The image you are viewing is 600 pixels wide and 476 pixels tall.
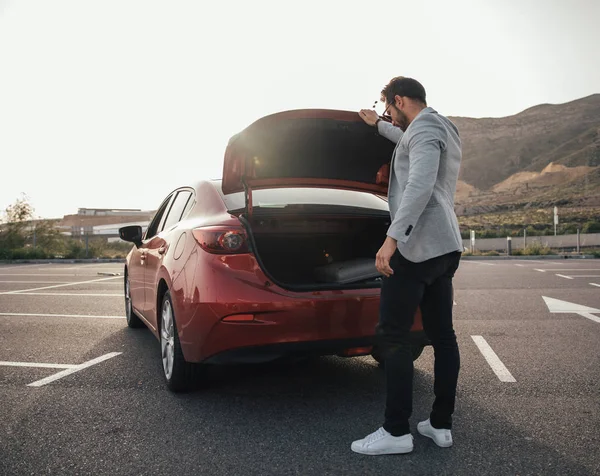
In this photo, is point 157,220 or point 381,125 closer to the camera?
point 381,125

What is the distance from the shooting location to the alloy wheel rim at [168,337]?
12.9ft

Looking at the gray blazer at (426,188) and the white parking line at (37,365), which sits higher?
the gray blazer at (426,188)

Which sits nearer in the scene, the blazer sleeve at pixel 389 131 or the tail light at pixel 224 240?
the tail light at pixel 224 240

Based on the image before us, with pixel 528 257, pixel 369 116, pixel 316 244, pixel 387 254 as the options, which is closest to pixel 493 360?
pixel 316 244

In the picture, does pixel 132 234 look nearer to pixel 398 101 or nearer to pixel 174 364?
pixel 174 364

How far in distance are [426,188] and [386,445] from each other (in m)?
1.31

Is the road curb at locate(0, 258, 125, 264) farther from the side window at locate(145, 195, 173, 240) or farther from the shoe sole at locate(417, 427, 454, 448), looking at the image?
the shoe sole at locate(417, 427, 454, 448)

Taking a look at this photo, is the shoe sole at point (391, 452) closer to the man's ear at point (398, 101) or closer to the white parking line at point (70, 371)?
the man's ear at point (398, 101)

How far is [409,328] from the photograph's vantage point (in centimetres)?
287

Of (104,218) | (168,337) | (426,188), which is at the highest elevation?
(426,188)

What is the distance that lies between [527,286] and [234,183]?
8732 millimetres

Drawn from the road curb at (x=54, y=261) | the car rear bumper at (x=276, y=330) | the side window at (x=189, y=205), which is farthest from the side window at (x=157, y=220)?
the road curb at (x=54, y=261)

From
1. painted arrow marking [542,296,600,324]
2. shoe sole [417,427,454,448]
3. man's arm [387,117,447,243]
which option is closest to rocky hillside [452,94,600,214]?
painted arrow marking [542,296,600,324]

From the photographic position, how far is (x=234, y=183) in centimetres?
399
